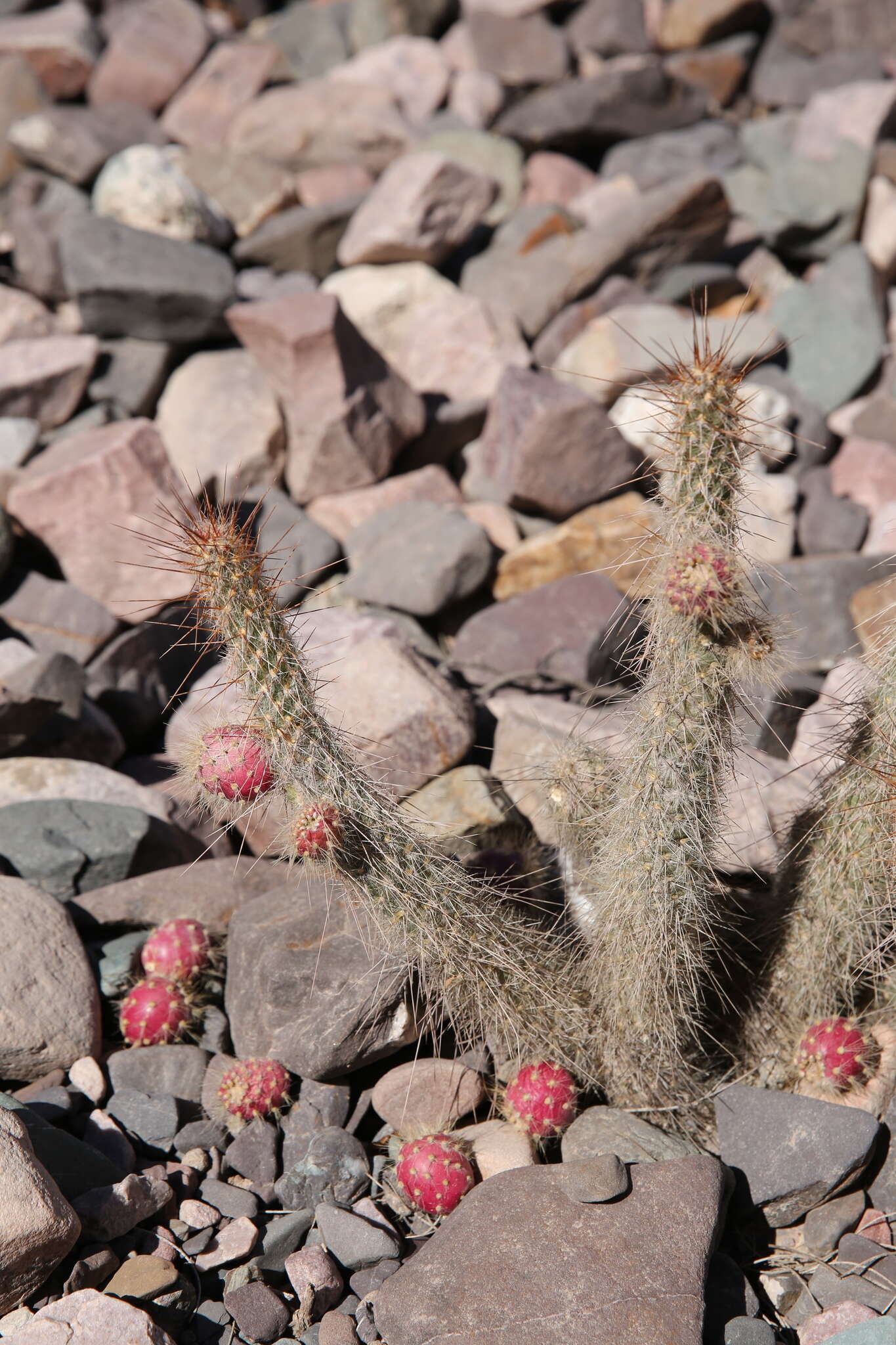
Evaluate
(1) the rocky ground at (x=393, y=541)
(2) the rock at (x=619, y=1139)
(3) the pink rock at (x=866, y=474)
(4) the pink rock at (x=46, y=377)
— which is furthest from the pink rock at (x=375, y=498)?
(2) the rock at (x=619, y=1139)

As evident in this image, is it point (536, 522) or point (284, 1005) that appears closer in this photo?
point (284, 1005)

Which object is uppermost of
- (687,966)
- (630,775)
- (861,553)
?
(630,775)

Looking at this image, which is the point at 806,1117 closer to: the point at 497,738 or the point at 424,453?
the point at 497,738

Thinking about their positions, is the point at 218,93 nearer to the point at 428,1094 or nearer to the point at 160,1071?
the point at 160,1071

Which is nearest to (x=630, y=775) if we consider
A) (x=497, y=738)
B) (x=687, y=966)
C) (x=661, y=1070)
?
(x=687, y=966)

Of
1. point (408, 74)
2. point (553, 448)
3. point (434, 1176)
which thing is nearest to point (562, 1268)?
point (434, 1176)

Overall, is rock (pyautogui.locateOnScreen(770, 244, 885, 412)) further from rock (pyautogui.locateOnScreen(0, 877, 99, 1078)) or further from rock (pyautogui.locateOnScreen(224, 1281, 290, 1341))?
rock (pyautogui.locateOnScreen(224, 1281, 290, 1341))
